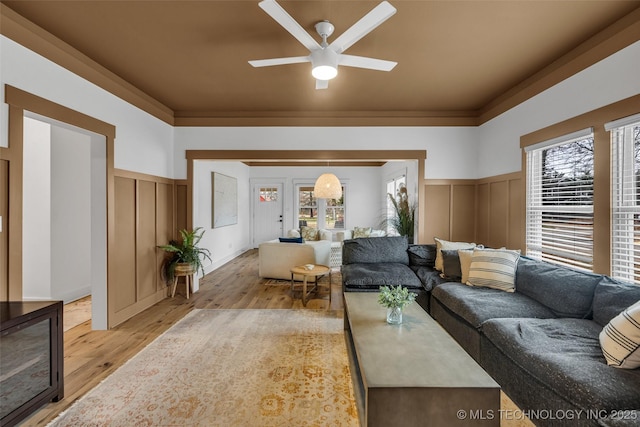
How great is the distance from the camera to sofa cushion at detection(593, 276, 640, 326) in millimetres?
2068

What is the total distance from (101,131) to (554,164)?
4.68 meters

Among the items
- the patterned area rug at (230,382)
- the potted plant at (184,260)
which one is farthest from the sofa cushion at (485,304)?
the potted plant at (184,260)

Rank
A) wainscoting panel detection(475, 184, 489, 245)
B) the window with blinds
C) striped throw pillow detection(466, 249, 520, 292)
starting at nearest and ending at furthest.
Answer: the window with blinds, striped throw pillow detection(466, 249, 520, 292), wainscoting panel detection(475, 184, 489, 245)

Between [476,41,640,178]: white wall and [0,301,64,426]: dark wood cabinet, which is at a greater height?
[476,41,640,178]: white wall

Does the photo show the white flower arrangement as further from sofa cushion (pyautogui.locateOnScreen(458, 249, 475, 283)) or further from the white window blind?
the white window blind

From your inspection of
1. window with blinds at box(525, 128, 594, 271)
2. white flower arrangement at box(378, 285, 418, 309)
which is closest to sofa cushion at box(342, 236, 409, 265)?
window with blinds at box(525, 128, 594, 271)

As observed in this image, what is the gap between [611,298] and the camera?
2166mm

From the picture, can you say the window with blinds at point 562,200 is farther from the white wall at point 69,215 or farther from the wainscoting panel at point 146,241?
the white wall at point 69,215

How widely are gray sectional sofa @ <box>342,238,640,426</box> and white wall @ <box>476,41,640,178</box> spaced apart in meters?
1.42

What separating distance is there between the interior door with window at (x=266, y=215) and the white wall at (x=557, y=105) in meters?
5.89

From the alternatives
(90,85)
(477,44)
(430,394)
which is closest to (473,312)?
(430,394)

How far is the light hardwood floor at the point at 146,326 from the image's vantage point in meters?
2.42

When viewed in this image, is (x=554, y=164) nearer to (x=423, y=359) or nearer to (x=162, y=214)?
(x=423, y=359)

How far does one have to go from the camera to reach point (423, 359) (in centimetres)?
180
